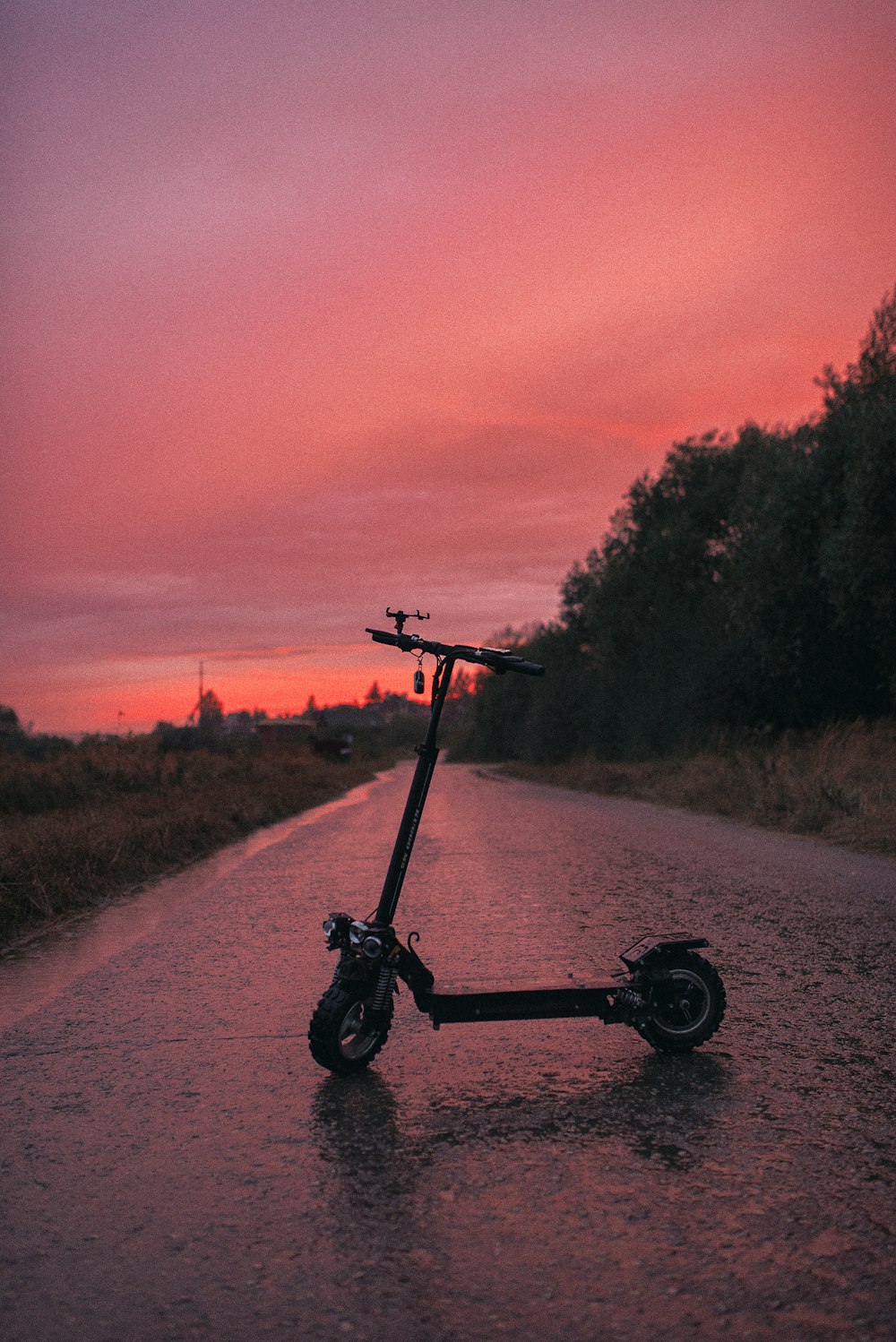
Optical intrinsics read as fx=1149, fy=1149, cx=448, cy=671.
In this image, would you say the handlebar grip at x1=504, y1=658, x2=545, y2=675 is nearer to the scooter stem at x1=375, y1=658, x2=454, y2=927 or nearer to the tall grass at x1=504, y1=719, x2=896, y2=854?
the scooter stem at x1=375, y1=658, x2=454, y2=927

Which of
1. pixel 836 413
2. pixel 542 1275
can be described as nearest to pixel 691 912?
pixel 542 1275

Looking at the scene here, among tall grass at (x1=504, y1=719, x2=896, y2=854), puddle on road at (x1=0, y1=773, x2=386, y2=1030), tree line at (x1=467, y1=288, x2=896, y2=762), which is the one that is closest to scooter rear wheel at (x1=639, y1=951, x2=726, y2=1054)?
puddle on road at (x1=0, y1=773, x2=386, y2=1030)

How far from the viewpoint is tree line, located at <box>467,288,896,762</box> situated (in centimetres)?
2398

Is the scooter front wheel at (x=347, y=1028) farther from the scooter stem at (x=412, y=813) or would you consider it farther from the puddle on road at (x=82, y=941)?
the puddle on road at (x=82, y=941)

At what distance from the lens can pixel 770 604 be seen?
28.5 meters

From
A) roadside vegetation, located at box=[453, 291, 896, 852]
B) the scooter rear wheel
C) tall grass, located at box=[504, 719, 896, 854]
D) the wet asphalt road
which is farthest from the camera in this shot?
roadside vegetation, located at box=[453, 291, 896, 852]

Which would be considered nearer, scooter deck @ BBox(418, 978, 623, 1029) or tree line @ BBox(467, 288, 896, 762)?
scooter deck @ BBox(418, 978, 623, 1029)

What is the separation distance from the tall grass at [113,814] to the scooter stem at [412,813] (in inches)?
203

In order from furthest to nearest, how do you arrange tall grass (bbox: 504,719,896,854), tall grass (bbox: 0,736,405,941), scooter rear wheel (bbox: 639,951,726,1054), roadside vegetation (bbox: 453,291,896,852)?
roadside vegetation (bbox: 453,291,896,852), tall grass (bbox: 504,719,896,854), tall grass (bbox: 0,736,405,941), scooter rear wheel (bbox: 639,951,726,1054)

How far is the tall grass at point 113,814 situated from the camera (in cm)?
1051

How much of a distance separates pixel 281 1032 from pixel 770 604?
975 inches

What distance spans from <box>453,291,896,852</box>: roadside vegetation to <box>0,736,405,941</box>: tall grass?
28.5 feet

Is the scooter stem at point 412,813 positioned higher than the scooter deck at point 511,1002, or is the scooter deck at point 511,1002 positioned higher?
the scooter stem at point 412,813

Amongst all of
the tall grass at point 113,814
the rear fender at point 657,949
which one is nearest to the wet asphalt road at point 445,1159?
the rear fender at point 657,949
